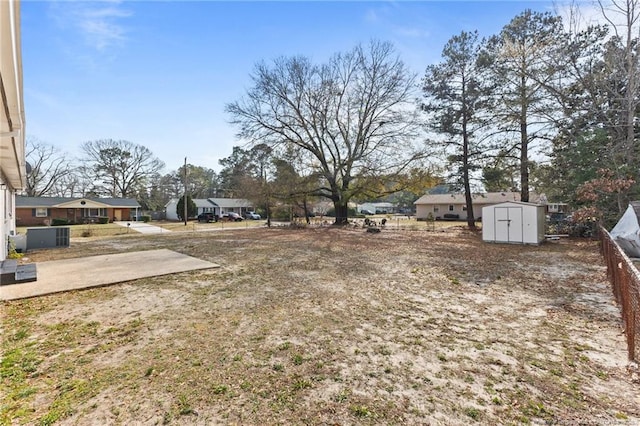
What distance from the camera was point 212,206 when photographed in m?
41.2

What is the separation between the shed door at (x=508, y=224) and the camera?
13195 mm

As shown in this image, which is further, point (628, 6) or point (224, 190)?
point (224, 190)

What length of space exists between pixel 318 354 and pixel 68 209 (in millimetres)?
39299

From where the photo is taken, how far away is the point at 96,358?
10.5 feet

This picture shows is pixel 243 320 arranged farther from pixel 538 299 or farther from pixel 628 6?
pixel 628 6

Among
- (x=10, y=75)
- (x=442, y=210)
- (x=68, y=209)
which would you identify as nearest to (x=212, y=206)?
(x=68, y=209)

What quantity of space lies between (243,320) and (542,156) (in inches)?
796

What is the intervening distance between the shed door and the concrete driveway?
1280 cm

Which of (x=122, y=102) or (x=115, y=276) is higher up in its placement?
(x=122, y=102)

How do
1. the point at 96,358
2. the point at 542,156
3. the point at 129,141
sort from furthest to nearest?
the point at 129,141, the point at 542,156, the point at 96,358

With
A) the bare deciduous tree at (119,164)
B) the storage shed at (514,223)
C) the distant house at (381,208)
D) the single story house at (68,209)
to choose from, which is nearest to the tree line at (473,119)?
the storage shed at (514,223)

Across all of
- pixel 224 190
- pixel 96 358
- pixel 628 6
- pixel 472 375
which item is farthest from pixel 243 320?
pixel 224 190

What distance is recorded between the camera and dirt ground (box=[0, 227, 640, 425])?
2.36 m

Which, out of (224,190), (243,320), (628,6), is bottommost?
(243,320)
